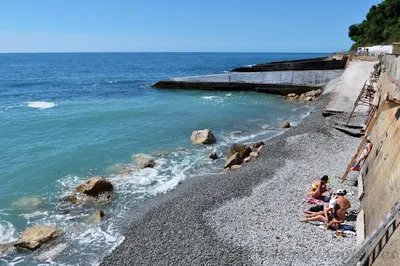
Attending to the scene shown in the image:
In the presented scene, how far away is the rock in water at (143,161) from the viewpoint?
62.1 feet

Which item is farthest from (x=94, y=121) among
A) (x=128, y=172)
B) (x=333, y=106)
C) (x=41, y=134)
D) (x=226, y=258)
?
(x=226, y=258)

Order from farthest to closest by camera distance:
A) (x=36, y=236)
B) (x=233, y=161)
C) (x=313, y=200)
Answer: (x=233, y=161) → (x=313, y=200) → (x=36, y=236)

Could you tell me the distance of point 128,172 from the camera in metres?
18.4

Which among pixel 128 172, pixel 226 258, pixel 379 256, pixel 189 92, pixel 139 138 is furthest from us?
pixel 189 92

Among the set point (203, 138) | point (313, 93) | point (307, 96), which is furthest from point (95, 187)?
point (313, 93)

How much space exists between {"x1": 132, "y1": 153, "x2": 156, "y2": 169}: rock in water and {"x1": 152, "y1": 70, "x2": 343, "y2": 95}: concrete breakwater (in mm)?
29767

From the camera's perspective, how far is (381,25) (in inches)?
3157

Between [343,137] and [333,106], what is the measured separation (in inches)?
257

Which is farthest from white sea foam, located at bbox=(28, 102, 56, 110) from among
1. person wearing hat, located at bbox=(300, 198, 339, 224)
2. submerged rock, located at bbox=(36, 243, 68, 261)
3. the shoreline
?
person wearing hat, located at bbox=(300, 198, 339, 224)

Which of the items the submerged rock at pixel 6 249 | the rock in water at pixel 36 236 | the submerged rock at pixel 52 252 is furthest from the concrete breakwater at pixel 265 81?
the submerged rock at pixel 6 249

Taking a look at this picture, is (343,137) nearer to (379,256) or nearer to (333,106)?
(333,106)

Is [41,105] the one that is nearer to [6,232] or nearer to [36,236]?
[6,232]

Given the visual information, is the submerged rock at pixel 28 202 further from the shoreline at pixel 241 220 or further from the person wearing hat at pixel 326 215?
the person wearing hat at pixel 326 215

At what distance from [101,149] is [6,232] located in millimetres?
10082
